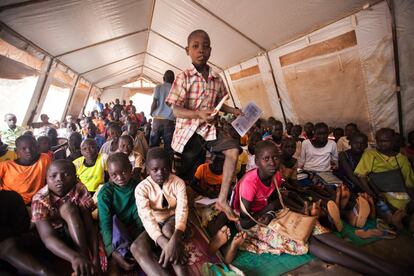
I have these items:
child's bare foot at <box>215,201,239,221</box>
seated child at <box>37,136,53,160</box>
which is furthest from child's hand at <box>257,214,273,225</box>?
seated child at <box>37,136,53,160</box>

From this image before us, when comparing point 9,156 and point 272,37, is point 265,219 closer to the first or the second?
point 9,156

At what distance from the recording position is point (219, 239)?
1.83m

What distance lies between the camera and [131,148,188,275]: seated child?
1513 mm

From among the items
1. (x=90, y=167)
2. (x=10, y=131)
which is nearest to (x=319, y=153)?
(x=90, y=167)

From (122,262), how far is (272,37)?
4.60 metres

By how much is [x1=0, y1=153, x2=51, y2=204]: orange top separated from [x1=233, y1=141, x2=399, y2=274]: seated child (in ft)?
6.57

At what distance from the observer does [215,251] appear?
190 centimetres

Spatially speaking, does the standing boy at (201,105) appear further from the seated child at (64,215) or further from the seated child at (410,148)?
the seated child at (410,148)

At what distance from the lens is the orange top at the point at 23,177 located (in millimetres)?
2246

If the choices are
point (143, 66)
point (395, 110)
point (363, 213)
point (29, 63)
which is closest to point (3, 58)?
point (29, 63)

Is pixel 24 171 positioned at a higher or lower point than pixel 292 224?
lower

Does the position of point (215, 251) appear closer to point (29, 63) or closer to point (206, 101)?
point (206, 101)

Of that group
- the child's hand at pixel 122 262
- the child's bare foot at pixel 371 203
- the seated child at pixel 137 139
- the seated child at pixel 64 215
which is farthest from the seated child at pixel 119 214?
the child's bare foot at pixel 371 203

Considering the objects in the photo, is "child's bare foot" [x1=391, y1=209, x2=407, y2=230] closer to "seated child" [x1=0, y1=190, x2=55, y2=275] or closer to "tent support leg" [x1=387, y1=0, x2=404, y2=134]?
"tent support leg" [x1=387, y1=0, x2=404, y2=134]
